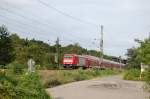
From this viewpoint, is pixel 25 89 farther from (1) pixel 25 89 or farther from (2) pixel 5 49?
(2) pixel 5 49

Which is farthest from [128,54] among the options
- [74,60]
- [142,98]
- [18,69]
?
[142,98]

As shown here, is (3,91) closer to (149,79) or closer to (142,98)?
(149,79)

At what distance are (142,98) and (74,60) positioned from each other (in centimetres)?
4316

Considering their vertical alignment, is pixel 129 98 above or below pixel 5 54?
below

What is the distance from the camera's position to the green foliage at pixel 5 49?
222 ft

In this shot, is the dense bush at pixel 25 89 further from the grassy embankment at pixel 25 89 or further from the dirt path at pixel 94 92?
the dirt path at pixel 94 92

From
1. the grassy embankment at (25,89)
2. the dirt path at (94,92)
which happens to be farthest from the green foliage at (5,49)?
the grassy embankment at (25,89)

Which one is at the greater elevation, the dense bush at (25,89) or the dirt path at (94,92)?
the dense bush at (25,89)

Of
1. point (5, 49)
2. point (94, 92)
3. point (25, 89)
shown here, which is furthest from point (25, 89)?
point (5, 49)

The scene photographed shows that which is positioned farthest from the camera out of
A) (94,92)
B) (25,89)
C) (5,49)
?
(5,49)

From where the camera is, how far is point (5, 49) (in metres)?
69.8

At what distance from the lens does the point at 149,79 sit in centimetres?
1656

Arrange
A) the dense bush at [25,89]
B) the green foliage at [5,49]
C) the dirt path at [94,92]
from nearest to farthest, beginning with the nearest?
the dense bush at [25,89]
the dirt path at [94,92]
the green foliage at [5,49]

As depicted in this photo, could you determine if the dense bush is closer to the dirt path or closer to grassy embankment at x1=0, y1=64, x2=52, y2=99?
grassy embankment at x1=0, y1=64, x2=52, y2=99
